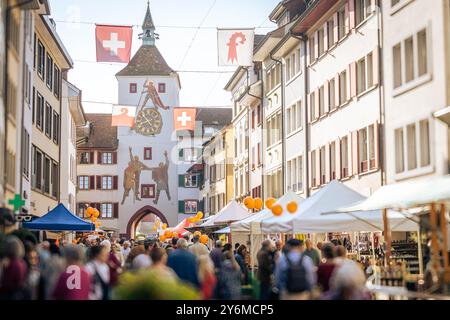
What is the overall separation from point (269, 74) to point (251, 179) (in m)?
7.91

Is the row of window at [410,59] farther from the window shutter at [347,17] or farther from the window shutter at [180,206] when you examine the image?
the window shutter at [180,206]

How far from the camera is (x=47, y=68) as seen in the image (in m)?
37.3

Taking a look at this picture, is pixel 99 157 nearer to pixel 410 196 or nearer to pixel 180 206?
pixel 180 206

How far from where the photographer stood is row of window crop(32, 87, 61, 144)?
33.1 m

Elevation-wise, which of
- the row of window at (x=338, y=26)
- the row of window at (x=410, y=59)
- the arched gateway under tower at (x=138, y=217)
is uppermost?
the row of window at (x=338, y=26)

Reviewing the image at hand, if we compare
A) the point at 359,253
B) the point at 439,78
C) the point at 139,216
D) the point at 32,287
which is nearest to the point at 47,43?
the point at 359,253

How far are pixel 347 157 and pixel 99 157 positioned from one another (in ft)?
175

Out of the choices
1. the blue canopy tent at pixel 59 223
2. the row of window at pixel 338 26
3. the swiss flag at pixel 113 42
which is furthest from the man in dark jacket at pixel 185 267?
the row of window at pixel 338 26

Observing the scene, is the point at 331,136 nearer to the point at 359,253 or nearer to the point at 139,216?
the point at 359,253

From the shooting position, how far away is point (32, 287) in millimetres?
10562

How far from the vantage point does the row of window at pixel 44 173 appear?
1335 inches

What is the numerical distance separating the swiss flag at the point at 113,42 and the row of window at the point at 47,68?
4.10m
